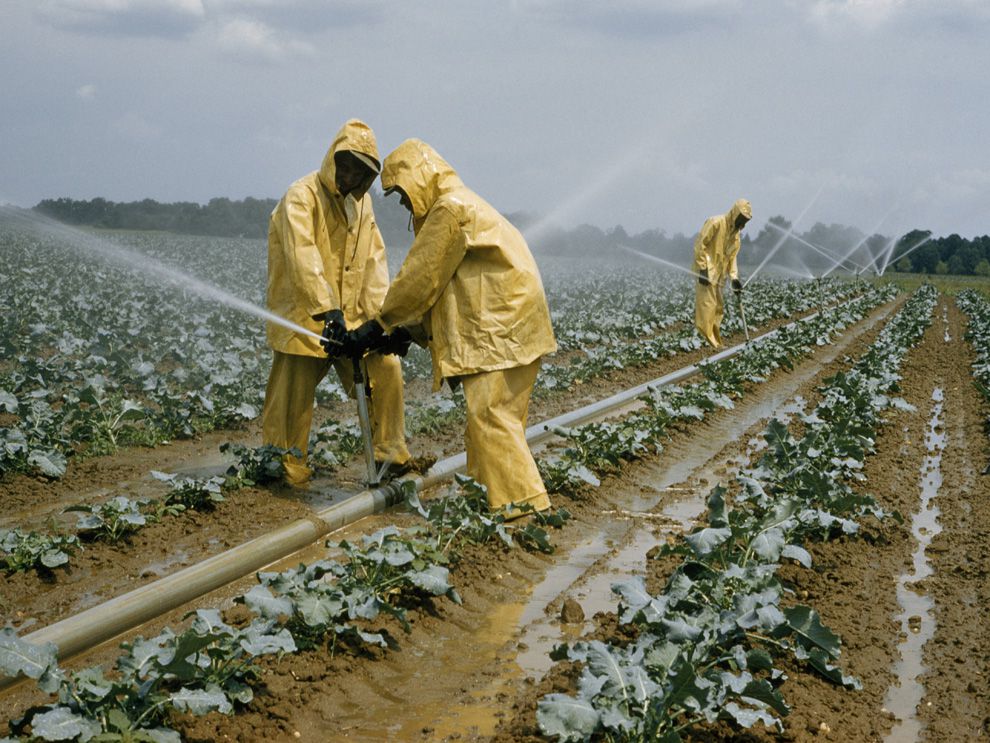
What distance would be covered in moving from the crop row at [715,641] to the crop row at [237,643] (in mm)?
875

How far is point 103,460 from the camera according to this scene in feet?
22.0

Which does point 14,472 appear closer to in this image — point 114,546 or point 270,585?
point 114,546

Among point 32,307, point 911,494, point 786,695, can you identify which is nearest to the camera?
point 786,695

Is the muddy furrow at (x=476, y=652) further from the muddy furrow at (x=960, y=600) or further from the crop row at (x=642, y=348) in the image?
the crop row at (x=642, y=348)

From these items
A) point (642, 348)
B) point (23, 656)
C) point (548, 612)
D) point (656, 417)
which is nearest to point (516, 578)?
point (548, 612)

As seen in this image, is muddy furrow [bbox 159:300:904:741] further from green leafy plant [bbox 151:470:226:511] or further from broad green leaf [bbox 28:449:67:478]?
broad green leaf [bbox 28:449:67:478]

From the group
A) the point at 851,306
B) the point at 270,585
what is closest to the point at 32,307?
the point at 270,585

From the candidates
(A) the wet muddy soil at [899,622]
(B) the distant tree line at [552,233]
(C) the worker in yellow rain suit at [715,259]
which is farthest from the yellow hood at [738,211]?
(B) the distant tree line at [552,233]

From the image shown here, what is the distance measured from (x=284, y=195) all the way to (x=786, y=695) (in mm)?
3670

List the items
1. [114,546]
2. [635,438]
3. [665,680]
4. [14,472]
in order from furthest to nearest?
[635,438]
[14,472]
[114,546]
[665,680]

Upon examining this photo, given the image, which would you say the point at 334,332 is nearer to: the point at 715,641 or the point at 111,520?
the point at 111,520

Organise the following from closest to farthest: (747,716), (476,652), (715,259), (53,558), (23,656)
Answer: (23,656), (747,716), (476,652), (53,558), (715,259)

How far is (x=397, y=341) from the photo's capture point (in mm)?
5422

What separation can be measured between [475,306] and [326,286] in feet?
2.73
